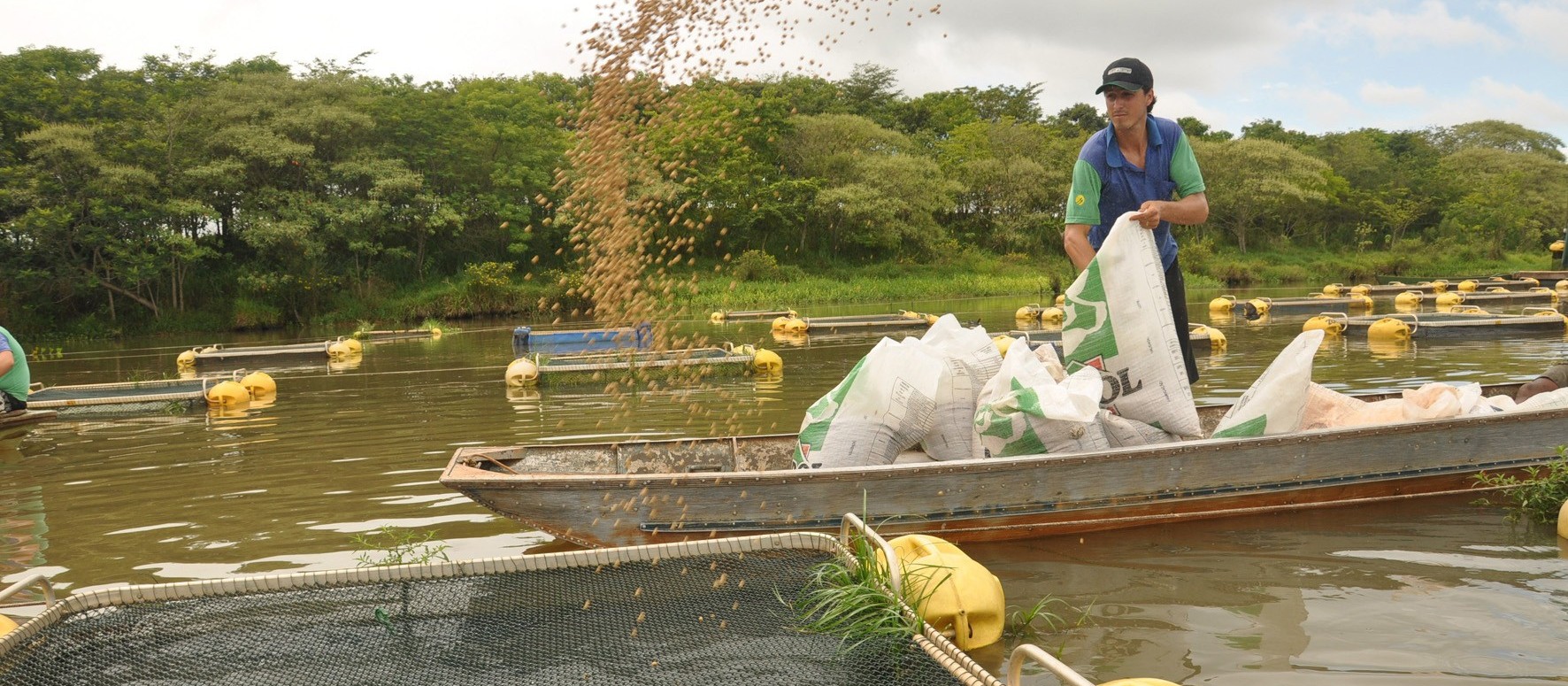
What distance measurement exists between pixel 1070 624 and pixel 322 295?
26377 mm

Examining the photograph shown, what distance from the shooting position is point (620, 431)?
764 cm

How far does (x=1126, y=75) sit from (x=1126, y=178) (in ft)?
1.60

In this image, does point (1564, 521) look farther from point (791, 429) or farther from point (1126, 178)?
point (791, 429)

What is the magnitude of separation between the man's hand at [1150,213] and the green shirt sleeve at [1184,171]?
0.29 meters

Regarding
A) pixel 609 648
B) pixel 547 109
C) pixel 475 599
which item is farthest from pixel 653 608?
pixel 547 109

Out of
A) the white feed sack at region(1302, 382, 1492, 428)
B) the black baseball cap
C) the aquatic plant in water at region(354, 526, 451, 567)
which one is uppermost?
the black baseball cap

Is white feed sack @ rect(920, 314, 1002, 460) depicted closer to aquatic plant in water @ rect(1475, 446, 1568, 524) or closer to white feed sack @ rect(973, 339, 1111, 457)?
white feed sack @ rect(973, 339, 1111, 457)

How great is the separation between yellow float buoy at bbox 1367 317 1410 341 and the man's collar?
10495 mm

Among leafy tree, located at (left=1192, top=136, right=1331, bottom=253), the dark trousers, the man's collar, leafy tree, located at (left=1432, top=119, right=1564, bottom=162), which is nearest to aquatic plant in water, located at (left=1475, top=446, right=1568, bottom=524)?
the dark trousers

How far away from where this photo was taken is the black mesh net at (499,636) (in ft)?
8.27

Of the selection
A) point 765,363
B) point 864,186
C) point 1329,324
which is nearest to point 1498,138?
point 864,186

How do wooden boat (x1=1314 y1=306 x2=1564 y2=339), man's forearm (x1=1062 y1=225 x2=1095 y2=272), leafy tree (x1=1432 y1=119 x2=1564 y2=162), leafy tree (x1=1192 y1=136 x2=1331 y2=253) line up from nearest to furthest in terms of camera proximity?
1. man's forearm (x1=1062 y1=225 x2=1095 y2=272)
2. wooden boat (x1=1314 y1=306 x2=1564 y2=339)
3. leafy tree (x1=1192 y1=136 x2=1331 y2=253)
4. leafy tree (x1=1432 y1=119 x2=1564 y2=162)

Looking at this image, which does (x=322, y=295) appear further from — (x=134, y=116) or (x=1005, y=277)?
(x=1005, y=277)

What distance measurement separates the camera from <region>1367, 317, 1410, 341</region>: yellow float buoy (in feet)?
42.3
